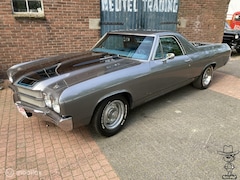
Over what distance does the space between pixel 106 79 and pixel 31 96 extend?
42.2 inches

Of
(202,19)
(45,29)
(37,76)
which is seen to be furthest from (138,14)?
(37,76)

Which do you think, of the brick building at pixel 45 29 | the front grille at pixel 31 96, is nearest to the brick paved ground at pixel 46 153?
the front grille at pixel 31 96

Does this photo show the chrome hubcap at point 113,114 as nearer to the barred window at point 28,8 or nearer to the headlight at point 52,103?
the headlight at point 52,103

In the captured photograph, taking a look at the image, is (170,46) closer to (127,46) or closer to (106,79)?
(127,46)

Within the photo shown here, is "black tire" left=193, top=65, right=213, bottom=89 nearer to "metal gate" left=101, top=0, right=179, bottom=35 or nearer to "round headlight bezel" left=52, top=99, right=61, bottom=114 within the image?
"metal gate" left=101, top=0, right=179, bottom=35

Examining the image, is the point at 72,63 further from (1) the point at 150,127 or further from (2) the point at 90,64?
(1) the point at 150,127

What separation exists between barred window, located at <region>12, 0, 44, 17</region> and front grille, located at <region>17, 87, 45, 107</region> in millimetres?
3292

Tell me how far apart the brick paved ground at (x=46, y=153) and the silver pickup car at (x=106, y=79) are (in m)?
0.43

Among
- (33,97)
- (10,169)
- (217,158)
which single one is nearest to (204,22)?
(217,158)

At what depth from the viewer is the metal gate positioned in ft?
20.7

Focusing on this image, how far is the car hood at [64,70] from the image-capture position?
8.68 feet

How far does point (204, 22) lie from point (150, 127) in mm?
6949

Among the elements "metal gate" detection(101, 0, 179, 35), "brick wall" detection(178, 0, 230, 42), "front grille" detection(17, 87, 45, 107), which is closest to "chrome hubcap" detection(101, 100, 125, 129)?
"front grille" detection(17, 87, 45, 107)

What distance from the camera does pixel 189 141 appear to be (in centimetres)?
299
